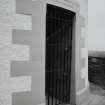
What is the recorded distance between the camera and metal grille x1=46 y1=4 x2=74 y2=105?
5.08 m

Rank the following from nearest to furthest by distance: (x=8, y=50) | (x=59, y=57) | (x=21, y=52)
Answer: (x=8, y=50) < (x=21, y=52) < (x=59, y=57)

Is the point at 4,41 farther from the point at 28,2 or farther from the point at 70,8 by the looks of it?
the point at 70,8

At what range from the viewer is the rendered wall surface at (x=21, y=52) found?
3.48 metres

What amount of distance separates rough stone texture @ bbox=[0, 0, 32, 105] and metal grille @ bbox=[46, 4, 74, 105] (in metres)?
1.49

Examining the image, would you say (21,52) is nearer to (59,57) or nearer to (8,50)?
(8,50)

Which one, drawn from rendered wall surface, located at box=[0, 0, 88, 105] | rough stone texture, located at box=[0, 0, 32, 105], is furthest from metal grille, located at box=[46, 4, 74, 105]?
rough stone texture, located at box=[0, 0, 32, 105]

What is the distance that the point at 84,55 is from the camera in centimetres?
571

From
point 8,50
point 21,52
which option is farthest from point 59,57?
point 8,50

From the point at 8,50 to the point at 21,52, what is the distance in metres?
0.29

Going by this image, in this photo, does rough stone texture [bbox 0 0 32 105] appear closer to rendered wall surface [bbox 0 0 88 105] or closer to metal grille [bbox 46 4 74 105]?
rendered wall surface [bbox 0 0 88 105]

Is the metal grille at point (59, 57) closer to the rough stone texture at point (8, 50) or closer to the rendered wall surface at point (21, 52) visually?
the rendered wall surface at point (21, 52)

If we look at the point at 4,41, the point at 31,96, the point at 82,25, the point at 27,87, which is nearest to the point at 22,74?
the point at 27,87

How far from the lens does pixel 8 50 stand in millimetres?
3510

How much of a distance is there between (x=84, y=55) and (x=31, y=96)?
258cm
